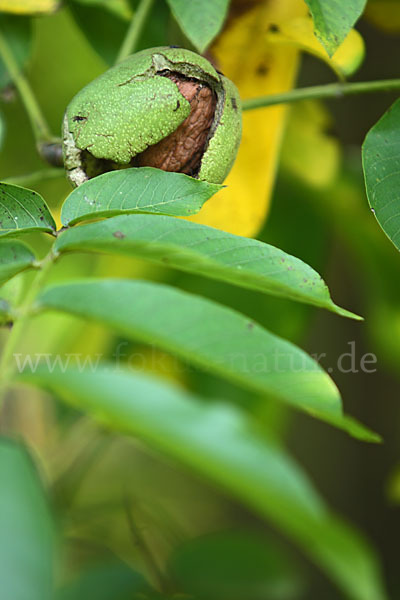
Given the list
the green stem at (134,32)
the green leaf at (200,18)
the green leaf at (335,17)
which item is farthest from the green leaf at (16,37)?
Answer: the green leaf at (335,17)

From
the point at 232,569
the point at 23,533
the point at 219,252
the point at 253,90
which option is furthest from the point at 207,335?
the point at 232,569

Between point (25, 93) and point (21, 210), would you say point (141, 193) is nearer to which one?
point (21, 210)

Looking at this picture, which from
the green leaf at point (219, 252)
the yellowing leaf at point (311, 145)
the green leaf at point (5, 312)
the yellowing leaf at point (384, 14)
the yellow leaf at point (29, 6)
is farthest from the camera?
the yellowing leaf at point (311, 145)

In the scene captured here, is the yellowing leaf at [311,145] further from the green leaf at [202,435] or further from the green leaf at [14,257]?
the green leaf at [14,257]

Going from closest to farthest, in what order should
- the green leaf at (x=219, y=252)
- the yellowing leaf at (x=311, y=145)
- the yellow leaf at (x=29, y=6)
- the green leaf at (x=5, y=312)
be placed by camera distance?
the green leaf at (x=219, y=252) < the green leaf at (x=5, y=312) < the yellow leaf at (x=29, y=6) < the yellowing leaf at (x=311, y=145)

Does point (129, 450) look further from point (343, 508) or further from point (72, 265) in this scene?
point (72, 265)
